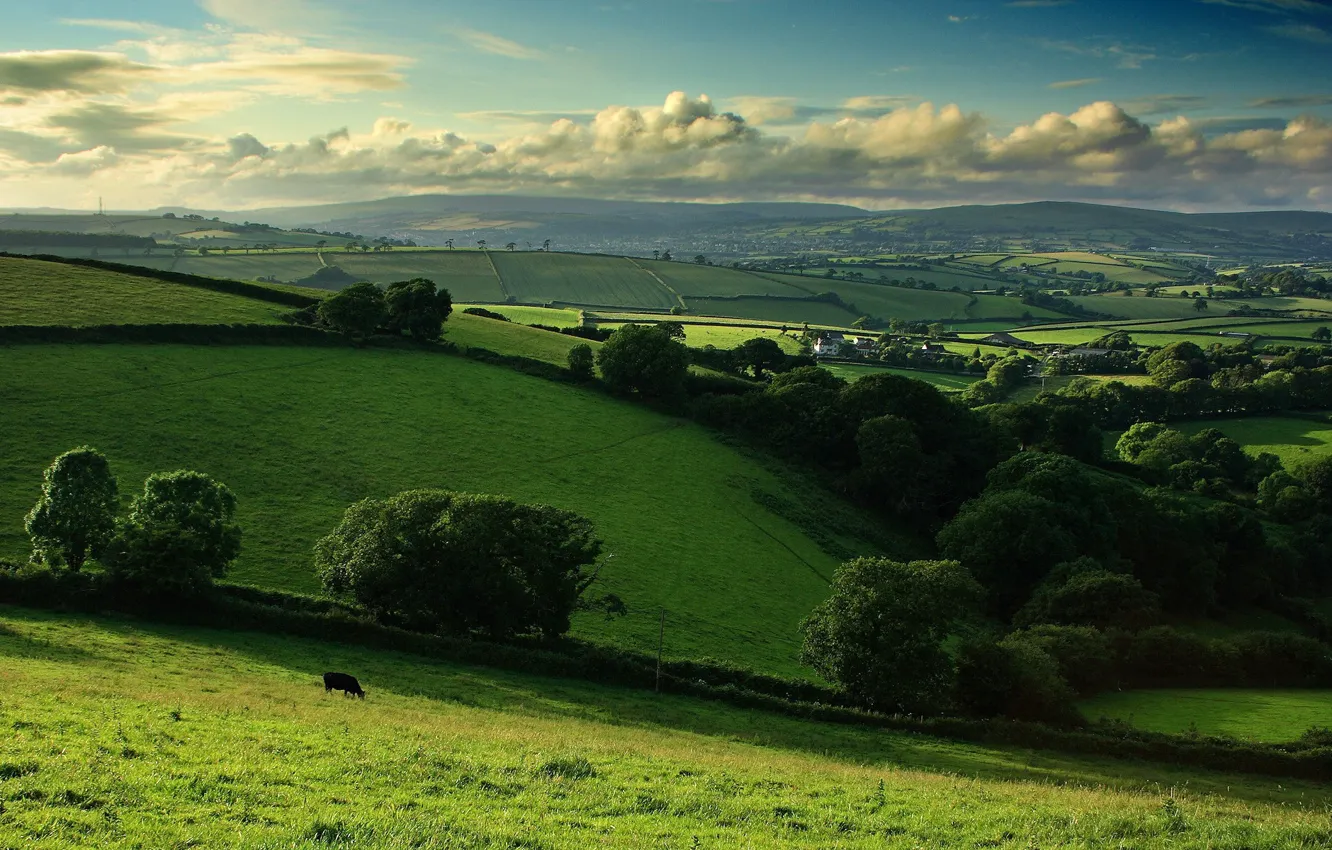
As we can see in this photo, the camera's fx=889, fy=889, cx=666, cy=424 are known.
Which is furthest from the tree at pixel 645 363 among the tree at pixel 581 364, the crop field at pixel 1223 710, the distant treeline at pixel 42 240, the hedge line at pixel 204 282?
the distant treeline at pixel 42 240

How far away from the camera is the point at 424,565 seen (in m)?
42.0

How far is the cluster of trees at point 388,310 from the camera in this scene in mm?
85562

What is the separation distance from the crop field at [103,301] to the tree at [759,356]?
54.3 m

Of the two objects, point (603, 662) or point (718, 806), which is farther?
point (603, 662)

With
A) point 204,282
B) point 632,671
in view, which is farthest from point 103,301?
point 632,671

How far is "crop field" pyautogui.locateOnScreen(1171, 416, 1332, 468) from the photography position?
11140 cm

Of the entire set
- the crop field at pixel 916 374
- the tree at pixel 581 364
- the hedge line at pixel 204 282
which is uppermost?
the hedge line at pixel 204 282

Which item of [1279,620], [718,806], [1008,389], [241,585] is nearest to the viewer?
[718,806]

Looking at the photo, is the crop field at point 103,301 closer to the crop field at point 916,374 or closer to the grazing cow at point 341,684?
the grazing cow at point 341,684

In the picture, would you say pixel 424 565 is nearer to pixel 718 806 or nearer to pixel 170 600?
pixel 170 600

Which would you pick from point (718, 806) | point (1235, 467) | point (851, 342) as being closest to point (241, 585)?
point (718, 806)

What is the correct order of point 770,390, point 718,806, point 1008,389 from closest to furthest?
1. point 718,806
2. point 770,390
3. point 1008,389

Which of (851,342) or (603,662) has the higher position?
(851,342)

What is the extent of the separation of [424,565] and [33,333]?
4601 centimetres
